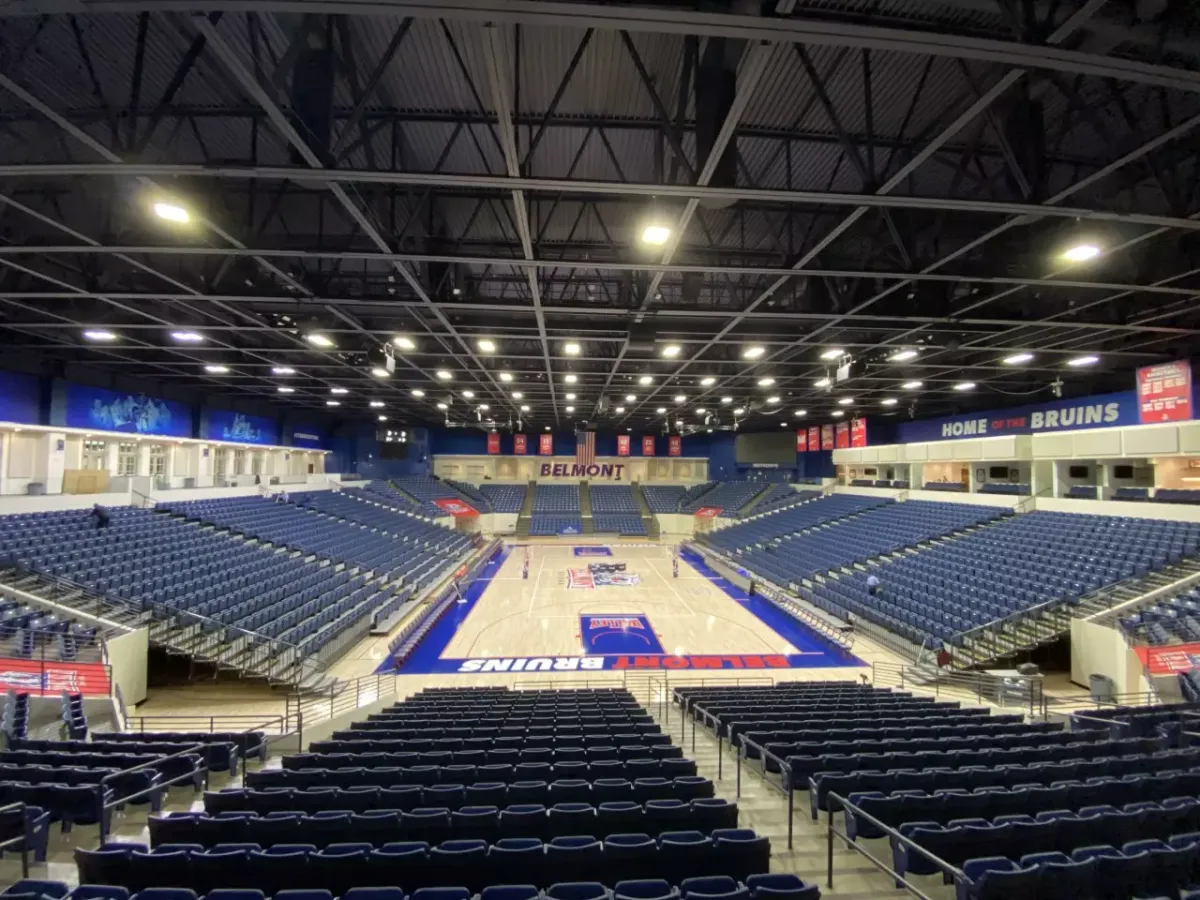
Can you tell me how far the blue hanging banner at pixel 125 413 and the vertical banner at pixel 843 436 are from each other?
111 ft

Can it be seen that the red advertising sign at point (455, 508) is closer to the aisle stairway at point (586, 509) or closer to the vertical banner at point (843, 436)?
the aisle stairway at point (586, 509)

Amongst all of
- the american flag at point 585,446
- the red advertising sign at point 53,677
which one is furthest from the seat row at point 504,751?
the american flag at point 585,446

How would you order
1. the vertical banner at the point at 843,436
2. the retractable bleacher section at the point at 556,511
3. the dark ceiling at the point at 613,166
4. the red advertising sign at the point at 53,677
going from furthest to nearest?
the retractable bleacher section at the point at 556,511 < the vertical banner at the point at 843,436 < the red advertising sign at the point at 53,677 < the dark ceiling at the point at 613,166

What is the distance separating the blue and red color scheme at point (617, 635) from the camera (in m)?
16.1

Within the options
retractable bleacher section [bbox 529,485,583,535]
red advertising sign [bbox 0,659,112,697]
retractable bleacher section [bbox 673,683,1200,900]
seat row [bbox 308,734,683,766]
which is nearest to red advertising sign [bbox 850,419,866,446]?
retractable bleacher section [bbox 673,683,1200,900]

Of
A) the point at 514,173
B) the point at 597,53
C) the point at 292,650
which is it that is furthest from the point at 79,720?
the point at 597,53

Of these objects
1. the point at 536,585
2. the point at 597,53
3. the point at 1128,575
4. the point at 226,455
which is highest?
the point at 597,53

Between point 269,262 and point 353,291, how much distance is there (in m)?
3.74

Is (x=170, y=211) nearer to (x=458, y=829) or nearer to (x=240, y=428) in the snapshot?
(x=458, y=829)

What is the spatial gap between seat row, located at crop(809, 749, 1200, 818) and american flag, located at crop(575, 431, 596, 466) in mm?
35045

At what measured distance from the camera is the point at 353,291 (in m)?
12.6

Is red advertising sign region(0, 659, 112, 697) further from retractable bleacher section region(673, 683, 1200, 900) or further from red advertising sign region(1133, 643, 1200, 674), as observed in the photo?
red advertising sign region(1133, 643, 1200, 674)

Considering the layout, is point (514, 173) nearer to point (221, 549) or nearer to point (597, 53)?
point (597, 53)

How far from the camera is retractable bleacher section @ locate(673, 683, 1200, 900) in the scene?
11.9 ft
